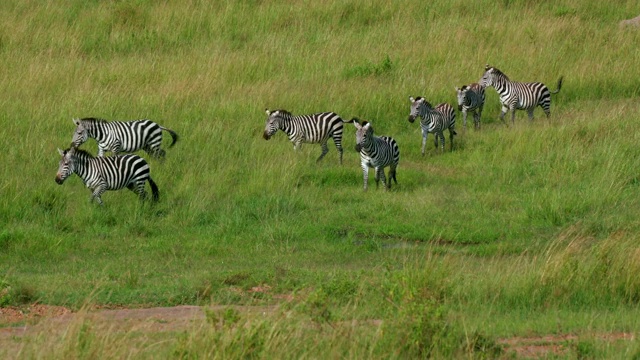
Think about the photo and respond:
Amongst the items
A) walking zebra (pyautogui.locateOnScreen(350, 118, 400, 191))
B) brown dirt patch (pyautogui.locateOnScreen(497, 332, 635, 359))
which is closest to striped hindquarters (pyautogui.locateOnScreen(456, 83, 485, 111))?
walking zebra (pyautogui.locateOnScreen(350, 118, 400, 191))

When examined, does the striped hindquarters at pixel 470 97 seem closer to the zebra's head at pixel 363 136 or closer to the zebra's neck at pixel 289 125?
the zebra's neck at pixel 289 125

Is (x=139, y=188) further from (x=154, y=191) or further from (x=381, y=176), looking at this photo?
(x=381, y=176)

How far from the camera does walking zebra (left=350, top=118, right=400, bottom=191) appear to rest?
47.2ft

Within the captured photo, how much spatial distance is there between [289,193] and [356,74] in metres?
5.72

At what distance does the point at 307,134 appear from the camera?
1617 cm

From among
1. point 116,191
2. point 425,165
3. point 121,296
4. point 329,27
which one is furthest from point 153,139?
point 329,27

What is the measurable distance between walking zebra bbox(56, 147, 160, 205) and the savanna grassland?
0.83ft

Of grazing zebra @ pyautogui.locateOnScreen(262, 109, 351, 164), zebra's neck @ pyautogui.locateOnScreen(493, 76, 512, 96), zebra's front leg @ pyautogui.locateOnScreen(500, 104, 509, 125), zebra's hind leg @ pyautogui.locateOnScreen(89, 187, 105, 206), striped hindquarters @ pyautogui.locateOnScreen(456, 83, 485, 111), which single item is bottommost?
A: zebra's hind leg @ pyautogui.locateOnScreen(89, 187, 105, 206)

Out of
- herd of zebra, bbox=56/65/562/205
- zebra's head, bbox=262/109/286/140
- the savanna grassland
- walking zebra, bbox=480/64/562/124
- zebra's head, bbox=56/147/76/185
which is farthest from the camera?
walking zebra, bbox=480/64/562/124

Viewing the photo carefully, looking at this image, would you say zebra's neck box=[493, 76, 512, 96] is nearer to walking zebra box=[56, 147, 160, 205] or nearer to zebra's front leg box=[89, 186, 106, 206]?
walking zebra box=[56, 147, 160, 205]

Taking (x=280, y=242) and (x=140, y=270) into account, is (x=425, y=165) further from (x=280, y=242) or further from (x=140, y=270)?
(x=140, y=270)

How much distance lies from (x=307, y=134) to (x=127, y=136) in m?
2.52

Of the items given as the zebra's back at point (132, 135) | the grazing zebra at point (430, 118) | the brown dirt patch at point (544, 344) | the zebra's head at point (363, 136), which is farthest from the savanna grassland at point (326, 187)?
the zebra's head at point (363, 136)

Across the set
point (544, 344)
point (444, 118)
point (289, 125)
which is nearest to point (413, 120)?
point (444, 118)
